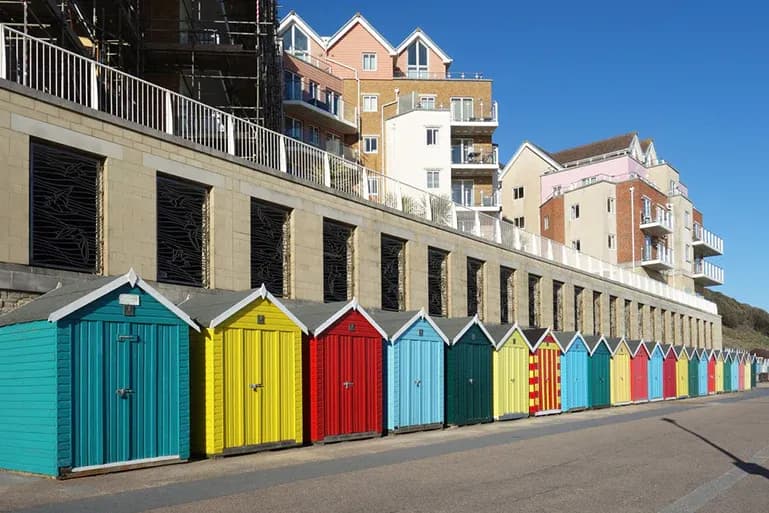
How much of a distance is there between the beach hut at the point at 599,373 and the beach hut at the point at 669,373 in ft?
32.1

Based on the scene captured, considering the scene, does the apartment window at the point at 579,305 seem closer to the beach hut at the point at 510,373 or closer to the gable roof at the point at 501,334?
the beach hut at the point at 510,373

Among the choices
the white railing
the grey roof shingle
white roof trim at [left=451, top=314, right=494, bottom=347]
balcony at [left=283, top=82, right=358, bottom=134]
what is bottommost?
white roof trim at [left=451, top=314, right=494, bottom=347]

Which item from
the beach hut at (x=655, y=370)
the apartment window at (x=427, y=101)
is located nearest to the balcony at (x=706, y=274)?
Answer: the apartment window at (x=427, y=101)

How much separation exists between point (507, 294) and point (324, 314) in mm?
17874

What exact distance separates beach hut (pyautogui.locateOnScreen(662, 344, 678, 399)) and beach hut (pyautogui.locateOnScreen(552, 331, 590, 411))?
41.5 feet

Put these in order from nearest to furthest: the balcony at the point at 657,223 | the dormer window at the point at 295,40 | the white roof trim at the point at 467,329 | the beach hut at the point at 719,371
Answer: the white roof trim at the point at 467,329 < the beach hut at the point at 719,371 < the dormer window at the point at 295,40 < the balcony at the point at 657,223

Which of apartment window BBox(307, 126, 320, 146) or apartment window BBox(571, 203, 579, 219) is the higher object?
apartment window BBox(307, 126, 320, 146)

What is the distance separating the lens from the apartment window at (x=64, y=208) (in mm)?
15539

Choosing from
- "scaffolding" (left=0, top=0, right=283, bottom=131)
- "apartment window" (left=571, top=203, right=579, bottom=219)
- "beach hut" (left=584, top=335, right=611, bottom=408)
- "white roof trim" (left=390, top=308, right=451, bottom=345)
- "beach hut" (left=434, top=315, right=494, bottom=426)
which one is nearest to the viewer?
"white roof trim" (left=390, top=308, right=451, bottom=345)

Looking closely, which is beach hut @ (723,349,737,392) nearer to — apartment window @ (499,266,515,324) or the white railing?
apartment window @ (499,266,515,324)

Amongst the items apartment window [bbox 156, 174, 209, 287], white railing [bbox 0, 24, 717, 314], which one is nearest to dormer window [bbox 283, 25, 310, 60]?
white railing [bbox 0, 24, 717, 314]

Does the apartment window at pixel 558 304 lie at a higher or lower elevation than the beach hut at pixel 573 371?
higher

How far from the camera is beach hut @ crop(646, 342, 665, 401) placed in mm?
41719

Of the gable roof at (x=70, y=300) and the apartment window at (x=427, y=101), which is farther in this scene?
the apartment window at (x=427, y=101)
